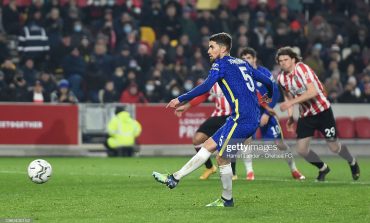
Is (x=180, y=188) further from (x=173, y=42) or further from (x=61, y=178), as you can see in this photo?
(x=173, y=42)

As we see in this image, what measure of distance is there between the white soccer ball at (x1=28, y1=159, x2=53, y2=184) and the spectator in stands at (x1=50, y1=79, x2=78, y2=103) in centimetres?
971

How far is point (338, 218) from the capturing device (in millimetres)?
9453

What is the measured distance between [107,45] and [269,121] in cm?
949

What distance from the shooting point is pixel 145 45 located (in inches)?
976

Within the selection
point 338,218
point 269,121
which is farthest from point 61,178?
point 338,218

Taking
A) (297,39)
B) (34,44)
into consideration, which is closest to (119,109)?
(34,44)

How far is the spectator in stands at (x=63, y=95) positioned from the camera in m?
22.7

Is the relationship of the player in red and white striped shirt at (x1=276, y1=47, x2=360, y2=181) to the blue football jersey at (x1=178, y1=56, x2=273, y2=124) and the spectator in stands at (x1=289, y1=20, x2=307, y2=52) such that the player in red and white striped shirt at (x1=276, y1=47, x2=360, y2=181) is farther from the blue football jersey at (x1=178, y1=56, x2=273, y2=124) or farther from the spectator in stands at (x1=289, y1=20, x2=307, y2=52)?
the spectator in stands at (x1=289, y1=20, x2=307, y2=52)

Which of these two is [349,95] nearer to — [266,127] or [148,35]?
[148,35]

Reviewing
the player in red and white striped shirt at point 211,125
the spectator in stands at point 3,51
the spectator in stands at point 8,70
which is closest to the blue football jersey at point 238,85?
the player in red and white striped shirt at point 211,125

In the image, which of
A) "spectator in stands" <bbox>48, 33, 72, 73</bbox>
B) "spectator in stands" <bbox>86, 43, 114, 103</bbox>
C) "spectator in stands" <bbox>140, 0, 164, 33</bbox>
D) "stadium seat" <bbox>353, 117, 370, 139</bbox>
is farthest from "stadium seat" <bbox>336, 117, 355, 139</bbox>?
"spectator in stands" <bbox>48, 33, 72, 73</bbox>

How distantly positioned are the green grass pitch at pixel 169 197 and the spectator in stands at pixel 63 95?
499cm

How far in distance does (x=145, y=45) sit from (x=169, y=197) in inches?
523

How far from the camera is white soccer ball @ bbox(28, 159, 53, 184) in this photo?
1298cm
